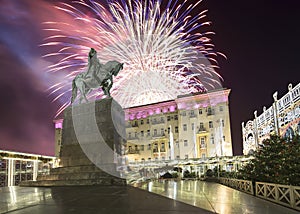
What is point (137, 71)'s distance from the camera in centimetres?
2781

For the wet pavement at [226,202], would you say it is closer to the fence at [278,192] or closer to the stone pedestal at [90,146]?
the fence at [278,192]

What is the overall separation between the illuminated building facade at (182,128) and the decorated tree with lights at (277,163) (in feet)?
102

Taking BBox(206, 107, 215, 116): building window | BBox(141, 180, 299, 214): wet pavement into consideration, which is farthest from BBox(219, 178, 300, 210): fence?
BBox(206, 107, 215, 116): building window

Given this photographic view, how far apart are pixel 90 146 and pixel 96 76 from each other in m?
4.84

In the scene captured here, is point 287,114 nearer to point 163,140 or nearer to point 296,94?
point 296,94

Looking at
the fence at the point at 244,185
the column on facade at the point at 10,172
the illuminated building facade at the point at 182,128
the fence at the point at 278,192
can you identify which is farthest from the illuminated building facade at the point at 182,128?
the fence at the point at 278,192

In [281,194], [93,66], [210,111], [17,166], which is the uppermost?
[210,111]

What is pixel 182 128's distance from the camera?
174ft

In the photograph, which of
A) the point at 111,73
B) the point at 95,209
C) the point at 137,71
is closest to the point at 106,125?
the point at 111,73

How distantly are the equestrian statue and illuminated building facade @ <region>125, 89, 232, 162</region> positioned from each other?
103 ft

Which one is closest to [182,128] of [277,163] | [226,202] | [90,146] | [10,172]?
[10,172]

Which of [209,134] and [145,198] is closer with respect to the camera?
[145,198]

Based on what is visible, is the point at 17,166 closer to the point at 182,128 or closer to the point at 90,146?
the point at 90,146

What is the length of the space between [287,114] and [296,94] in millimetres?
3450
